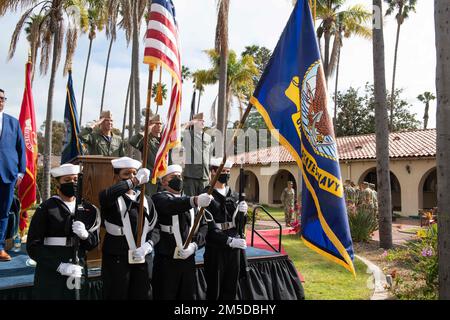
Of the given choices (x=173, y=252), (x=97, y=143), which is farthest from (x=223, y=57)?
(x=173, y=252)

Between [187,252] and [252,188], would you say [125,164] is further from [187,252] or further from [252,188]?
[252,188]

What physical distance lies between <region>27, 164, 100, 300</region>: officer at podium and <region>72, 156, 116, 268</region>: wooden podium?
1119 mm

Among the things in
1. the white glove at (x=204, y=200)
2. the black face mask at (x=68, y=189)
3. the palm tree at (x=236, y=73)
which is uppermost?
the palm tree at (x=236, y=73)

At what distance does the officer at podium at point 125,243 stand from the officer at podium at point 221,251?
30.2 inches

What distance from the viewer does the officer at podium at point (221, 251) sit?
166 inches

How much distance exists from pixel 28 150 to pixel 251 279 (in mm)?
4131

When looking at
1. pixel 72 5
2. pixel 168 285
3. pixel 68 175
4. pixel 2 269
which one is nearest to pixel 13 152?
pixel 2 269

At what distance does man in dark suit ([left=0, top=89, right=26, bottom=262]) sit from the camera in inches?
199

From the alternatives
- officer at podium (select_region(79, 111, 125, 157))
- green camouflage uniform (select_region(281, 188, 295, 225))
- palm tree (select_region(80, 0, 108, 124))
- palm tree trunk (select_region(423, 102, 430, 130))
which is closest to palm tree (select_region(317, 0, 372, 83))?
green camouflage uniform (select_region(281, 188, 295, 225))

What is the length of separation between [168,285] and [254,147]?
3115cm

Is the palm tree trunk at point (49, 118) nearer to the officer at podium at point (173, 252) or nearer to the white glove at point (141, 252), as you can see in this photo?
the officer at podium at point (173, 252)

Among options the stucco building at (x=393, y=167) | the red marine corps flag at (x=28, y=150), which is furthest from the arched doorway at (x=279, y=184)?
the red marine corps flag at (x=28, y=150)

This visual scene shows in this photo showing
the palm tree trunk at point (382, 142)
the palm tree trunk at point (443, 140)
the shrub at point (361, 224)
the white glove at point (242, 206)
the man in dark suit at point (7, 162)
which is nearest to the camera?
the white glove at point (242, 206)

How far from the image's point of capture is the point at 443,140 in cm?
489
